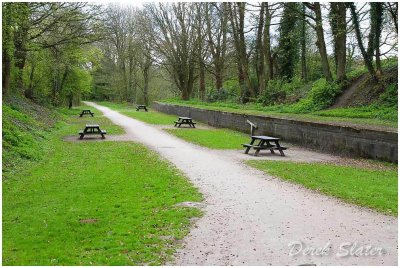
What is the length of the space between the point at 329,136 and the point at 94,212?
1013cm

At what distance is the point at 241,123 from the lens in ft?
73.5

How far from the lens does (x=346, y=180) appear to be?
10133 mm

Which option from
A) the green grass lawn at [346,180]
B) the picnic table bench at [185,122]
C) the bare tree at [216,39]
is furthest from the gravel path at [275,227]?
the bare tree at [216,39]

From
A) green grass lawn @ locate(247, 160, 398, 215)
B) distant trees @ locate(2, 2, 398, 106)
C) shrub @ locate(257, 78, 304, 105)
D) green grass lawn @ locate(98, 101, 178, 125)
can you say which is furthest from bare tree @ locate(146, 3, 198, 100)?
green grass lawn @ locate(247, 160, 398, 215)

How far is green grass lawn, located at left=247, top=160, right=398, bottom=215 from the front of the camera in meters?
8.26

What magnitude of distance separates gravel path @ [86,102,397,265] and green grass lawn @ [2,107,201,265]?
444mm

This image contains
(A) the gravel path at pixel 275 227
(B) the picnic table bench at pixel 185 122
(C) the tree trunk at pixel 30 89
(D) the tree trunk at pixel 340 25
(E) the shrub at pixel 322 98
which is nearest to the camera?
(A) the gravel path at pixel 275 227

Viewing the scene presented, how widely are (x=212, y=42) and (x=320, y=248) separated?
1397 inches

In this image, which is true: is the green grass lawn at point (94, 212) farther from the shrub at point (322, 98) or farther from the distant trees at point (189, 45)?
the shrub at point (322, 98)

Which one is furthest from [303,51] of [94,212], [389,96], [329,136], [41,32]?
[94,212]

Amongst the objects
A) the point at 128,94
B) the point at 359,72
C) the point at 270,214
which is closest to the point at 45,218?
the point at 270,214

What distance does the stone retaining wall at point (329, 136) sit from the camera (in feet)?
41.6

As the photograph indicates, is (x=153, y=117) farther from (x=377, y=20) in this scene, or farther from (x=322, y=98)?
(x=377, y=20)

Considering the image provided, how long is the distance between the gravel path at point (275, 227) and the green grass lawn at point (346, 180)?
0.42 meters
